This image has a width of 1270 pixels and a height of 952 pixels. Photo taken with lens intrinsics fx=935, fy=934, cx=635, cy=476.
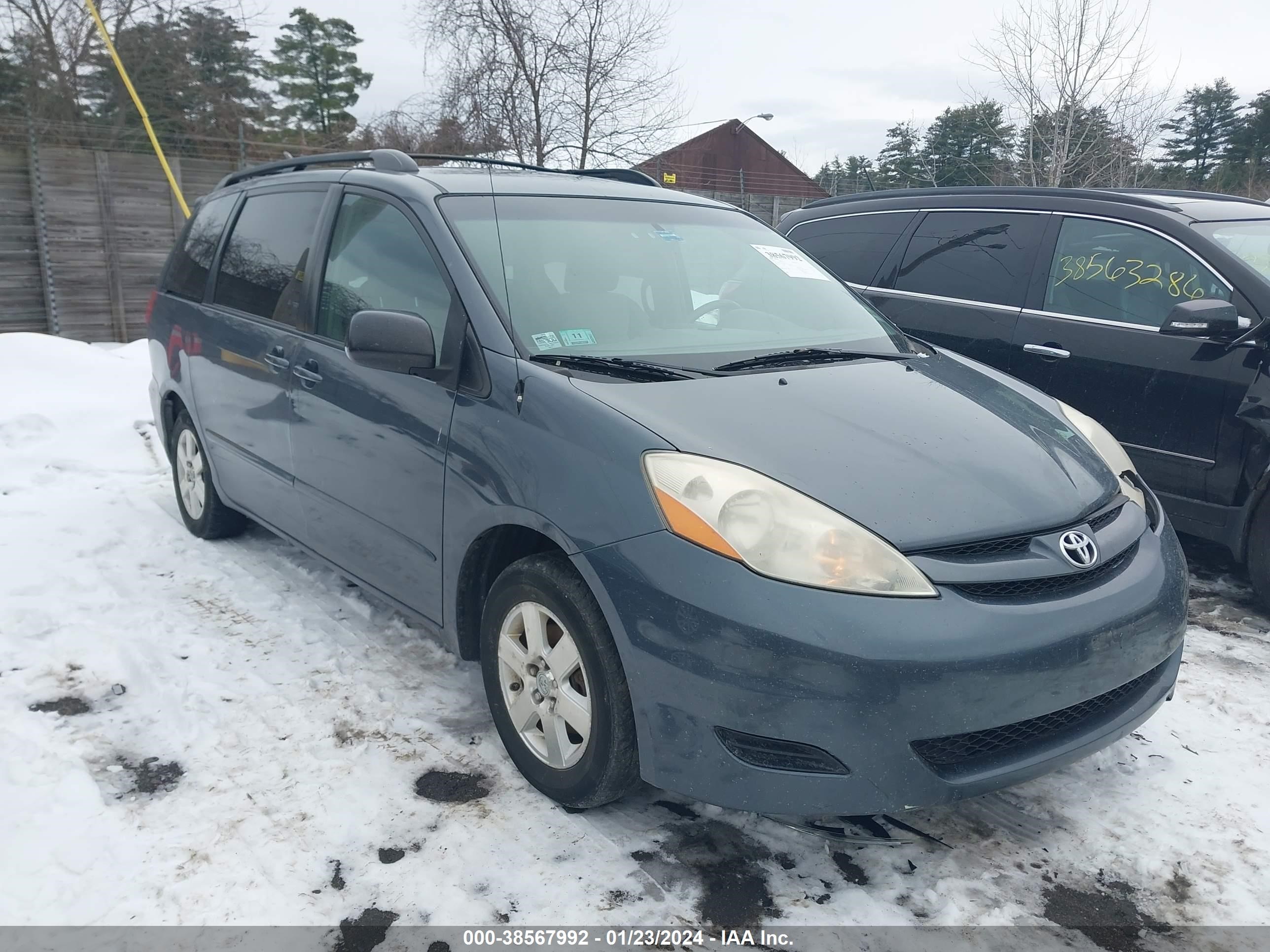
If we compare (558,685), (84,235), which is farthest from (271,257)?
(84,235)

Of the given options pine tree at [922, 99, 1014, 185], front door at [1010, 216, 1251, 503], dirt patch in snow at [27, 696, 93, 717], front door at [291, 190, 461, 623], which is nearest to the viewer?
front door at [291, 190, 461, 623]

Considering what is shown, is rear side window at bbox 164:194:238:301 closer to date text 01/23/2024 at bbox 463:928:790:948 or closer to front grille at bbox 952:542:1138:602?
date text 01/23/2024 at bbox 463:928:790:948

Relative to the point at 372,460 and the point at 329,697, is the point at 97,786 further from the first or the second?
the point at 372,460

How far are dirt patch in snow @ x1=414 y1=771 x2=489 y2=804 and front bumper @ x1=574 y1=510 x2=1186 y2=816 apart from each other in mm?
678

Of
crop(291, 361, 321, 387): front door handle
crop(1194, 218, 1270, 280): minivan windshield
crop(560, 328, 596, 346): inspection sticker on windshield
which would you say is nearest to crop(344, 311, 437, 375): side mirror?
crop(560, 328, 596, 346): inspection sticker on windshield

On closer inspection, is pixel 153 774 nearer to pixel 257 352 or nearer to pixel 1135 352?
pixel 257 352

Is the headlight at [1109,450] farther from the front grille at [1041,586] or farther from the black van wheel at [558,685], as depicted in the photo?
the black van wheel at [558,685]

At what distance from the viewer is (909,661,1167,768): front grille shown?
2.19 m

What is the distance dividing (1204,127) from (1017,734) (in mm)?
53002

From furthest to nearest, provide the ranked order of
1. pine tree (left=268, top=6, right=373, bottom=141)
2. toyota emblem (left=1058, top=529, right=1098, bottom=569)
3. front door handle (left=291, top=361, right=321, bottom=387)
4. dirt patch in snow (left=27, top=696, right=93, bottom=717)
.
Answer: pine tree (left=268, top=6, right=373, bottom=141)
front door handle (left=291, top=361, right=321, bottom=387)
dirt patch in snow (left=27, top=696, right=93, bottom=717)
toyota emblem (left=1058, top=529, right=1098, bottom=569)

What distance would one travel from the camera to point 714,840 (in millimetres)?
2551

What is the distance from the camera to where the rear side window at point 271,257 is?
3.81 meters

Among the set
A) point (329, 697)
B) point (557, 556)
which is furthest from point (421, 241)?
point (329, 697)

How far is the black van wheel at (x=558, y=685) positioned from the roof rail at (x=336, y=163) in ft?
5.91
